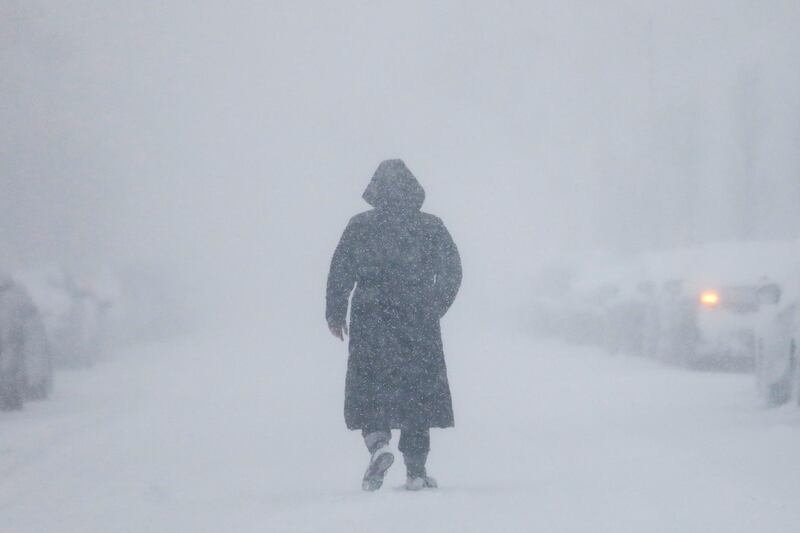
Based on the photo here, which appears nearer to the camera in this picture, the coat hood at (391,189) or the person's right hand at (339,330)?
the person's right hand at (339,330)

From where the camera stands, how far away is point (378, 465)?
5598 mm

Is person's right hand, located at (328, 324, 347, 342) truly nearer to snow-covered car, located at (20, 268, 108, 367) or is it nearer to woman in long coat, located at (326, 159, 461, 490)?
woman in long coat, located at (326, 159, 461, 490)

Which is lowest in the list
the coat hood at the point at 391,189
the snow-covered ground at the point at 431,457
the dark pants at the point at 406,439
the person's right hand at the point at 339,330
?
the snow-covered ground at the point at 431,457

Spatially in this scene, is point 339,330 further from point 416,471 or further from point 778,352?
point 778,352

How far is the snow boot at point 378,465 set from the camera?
18.3ft

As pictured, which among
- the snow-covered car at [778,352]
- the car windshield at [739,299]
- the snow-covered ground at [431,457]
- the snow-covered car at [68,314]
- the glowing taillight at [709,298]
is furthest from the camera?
the snow-covered car at [68,314]

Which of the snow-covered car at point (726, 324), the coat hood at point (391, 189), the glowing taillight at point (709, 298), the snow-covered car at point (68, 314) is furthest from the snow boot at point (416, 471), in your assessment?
the snow-covered car at point (68, 314)

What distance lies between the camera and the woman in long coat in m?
5.64

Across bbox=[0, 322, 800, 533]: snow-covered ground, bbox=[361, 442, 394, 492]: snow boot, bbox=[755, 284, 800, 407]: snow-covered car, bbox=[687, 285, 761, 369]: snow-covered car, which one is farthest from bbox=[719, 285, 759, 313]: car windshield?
bbox=[361, 442, 394, 492]: snow boot

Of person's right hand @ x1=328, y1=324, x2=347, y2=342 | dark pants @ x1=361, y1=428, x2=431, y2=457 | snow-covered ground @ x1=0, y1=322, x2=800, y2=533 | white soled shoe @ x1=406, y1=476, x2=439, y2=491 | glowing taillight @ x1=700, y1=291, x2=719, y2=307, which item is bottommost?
snow-covered ground @ x1=0, y1=322, x2=800, y2=533

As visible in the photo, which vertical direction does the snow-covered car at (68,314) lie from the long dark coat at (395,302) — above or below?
below

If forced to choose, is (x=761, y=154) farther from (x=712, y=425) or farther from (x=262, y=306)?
(x=712, y=425)

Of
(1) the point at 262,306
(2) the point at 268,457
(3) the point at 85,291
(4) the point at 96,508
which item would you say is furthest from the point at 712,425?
(1) the point at 262,306

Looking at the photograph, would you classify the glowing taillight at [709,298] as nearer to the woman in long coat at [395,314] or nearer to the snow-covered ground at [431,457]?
the snow-covered ground at [431,457]
